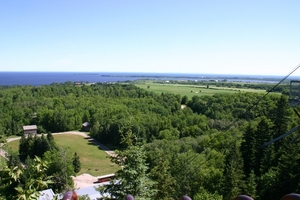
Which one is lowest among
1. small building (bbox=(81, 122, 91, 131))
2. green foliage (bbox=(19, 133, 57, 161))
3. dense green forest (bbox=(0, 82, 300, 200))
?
small building (bbox=(81, 122, 91, 131))

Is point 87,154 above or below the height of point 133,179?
below

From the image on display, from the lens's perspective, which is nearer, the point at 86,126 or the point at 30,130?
the point at 30,130

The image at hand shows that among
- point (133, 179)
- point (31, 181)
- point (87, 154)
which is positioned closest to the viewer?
point (31, 181)

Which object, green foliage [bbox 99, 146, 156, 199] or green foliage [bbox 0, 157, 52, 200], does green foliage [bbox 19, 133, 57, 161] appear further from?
green foliage [bbox 0, 157, 52, 200]

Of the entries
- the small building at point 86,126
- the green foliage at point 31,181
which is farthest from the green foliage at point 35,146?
the green foliage at point 31,181

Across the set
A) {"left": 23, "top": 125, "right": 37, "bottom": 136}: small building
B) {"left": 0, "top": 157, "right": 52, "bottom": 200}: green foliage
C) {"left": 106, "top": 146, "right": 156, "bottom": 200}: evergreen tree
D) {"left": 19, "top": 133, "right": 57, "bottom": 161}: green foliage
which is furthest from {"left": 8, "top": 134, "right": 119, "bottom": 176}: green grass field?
{"left": 0, "top": 157, "right": 52, "bottom": 200}: green foliage

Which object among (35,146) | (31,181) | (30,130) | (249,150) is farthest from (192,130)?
(31,181)

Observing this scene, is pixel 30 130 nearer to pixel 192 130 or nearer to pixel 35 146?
pixel 35 146
